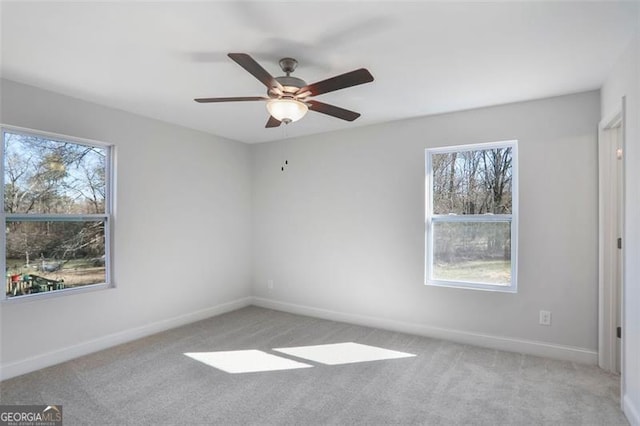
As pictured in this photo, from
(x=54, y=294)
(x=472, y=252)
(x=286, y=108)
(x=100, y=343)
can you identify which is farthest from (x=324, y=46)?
(x=100, y=343)

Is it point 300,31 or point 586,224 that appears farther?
point 586,224

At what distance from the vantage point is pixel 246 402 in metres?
2.41

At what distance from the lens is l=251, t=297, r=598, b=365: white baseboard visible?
306cm

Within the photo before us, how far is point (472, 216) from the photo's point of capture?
11.8ft

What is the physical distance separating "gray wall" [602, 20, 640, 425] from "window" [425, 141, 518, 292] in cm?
107

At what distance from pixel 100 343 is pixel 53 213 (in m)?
1.33

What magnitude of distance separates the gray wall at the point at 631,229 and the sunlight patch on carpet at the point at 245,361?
2.26 metres

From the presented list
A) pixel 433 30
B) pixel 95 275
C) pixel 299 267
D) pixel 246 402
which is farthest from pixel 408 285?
pixel 95 275

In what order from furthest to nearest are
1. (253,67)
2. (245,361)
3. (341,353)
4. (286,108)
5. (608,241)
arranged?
(341,353) < (245,361) < (608,241) < (286,108) < (253,67)

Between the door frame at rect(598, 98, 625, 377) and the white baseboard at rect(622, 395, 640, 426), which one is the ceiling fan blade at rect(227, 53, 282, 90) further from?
the white baseboard at rect(622, 395, 640, 426)

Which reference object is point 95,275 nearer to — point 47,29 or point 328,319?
point 47,29

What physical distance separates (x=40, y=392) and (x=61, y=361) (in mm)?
572

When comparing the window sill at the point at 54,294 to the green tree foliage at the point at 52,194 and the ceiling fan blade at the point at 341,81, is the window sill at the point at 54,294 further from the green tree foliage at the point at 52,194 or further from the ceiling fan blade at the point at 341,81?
the ceiling fan blade at the point at 341,81

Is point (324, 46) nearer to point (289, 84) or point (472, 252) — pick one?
point (289, 84)
